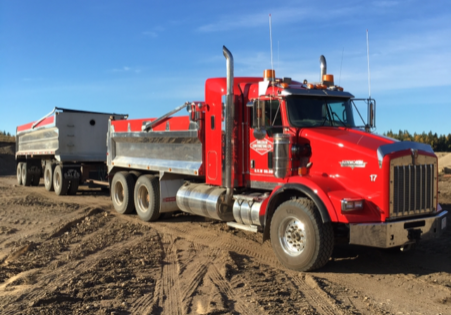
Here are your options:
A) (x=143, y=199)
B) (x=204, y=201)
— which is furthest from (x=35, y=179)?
(x=204, y=201)

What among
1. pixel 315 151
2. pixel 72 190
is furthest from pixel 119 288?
pixel 72 190

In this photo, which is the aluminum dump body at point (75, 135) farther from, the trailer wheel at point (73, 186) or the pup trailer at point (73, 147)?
the trailer wheel at point (73, 186)

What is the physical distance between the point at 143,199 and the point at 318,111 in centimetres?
542

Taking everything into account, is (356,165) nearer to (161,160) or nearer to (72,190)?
(161,160)

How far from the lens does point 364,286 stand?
573 cm

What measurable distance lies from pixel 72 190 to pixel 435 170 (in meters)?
12.6

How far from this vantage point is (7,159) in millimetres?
37625

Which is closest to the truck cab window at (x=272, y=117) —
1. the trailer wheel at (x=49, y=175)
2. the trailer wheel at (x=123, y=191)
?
the trailer wheel at (x=123, y=191)

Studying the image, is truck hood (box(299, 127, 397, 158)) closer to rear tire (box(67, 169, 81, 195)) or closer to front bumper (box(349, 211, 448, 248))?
front bumper (box(349, 211, 448, 248))

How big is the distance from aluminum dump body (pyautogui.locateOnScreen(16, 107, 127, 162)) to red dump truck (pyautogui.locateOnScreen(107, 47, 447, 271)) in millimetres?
6847

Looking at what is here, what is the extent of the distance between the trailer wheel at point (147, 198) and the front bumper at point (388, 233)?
5534 millimetres

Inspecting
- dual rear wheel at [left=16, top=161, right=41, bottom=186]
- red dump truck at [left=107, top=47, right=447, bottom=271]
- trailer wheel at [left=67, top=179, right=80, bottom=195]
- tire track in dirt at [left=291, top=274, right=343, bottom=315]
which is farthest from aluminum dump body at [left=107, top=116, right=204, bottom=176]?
dual rear wheel at [left=16, top=161, right=41, bottom=186]

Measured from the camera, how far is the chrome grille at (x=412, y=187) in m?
6.00

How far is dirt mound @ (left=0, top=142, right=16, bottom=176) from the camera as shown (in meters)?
34.5
